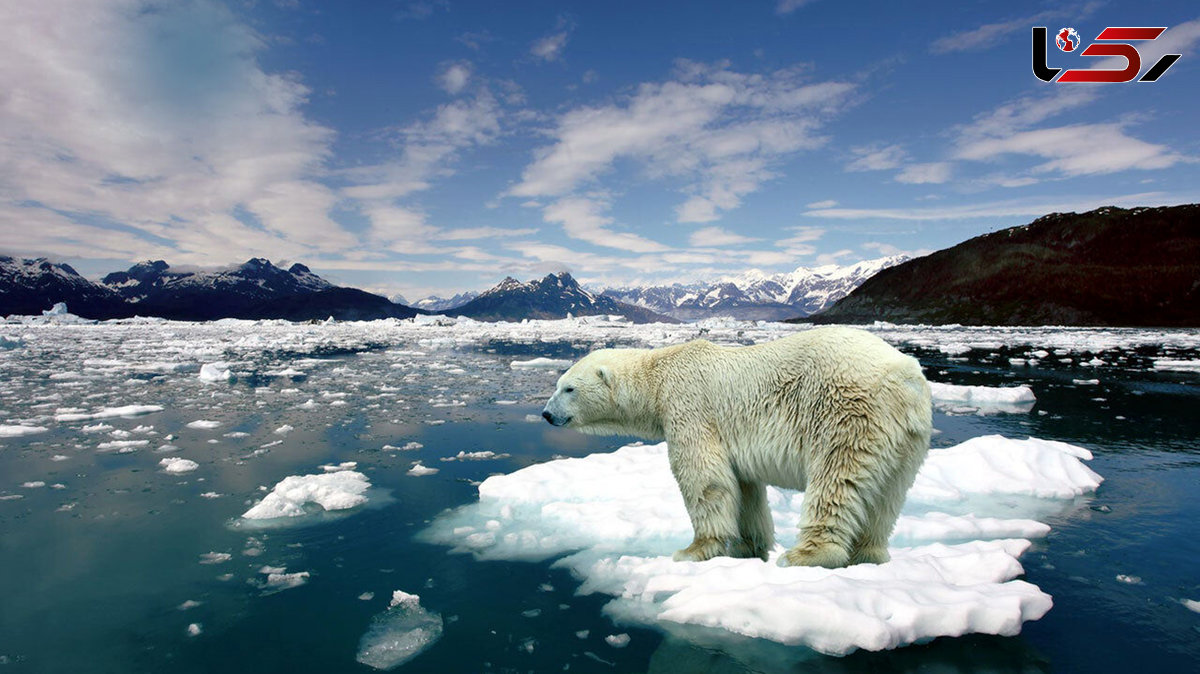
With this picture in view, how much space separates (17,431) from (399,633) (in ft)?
41.3

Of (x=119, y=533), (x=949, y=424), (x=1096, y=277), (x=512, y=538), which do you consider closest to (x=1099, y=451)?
(x=949, y=424)

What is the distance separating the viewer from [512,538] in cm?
634

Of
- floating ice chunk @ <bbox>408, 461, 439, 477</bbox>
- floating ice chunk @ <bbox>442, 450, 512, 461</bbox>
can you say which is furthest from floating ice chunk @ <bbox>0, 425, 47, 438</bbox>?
floating ice chunk @ <bbox>442, 450, 512, 461</bbox>

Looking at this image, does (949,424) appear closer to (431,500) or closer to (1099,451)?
(1099,451)

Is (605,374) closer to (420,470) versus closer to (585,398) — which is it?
(585,398)

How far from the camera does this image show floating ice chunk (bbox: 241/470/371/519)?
705 cm

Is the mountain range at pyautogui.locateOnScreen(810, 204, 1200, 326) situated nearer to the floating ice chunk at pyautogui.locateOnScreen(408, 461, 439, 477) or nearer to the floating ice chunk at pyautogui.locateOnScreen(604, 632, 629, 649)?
the floating ice chunk at pyautogui.locateOnScreen(408, 461, 439, 477)

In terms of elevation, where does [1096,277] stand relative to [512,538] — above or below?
above

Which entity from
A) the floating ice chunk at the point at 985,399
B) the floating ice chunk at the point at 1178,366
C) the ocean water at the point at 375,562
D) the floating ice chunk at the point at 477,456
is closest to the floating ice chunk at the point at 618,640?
the ocean water at the point at 375,562

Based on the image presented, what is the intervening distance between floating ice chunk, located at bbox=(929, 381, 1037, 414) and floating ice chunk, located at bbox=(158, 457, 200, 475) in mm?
17429

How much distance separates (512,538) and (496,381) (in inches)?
632

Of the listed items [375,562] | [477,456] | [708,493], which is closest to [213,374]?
[477,456]

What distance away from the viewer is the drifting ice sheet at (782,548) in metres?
3.69

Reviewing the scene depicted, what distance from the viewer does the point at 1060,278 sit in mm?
113312
